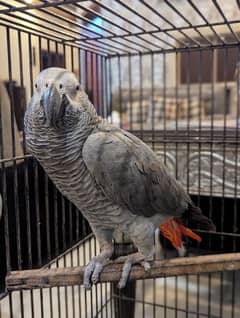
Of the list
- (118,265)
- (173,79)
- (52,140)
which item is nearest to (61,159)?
(52,140)

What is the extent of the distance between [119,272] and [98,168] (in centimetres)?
31

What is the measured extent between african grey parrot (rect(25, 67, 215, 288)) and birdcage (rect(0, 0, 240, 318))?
0.46 feet

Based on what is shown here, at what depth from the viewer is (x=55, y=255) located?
3.68 feet

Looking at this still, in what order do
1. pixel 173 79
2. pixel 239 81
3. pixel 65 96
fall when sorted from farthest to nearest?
pixel 173 79 → pixel 239 81 → pixel 65 96

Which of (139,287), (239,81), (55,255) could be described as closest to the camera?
(55,255)

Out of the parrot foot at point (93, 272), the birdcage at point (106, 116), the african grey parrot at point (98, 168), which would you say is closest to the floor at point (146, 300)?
the birdcage at point (106, 116)

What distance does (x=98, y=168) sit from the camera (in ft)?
2.38

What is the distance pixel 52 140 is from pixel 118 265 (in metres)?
0.40

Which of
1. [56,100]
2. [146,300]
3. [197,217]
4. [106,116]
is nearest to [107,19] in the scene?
[56,100]

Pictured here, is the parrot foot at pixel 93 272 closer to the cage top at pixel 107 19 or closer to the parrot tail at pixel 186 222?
the parrot tail at pixel 186 222

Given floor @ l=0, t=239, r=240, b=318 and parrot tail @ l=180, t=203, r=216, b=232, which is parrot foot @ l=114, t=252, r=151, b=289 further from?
floor @ l=0, t=239, r=240, b=318

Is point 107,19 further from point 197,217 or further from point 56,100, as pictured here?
point 197,217

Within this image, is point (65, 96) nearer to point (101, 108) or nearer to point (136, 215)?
point (136, 215)

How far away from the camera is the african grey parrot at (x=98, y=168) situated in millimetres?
662
